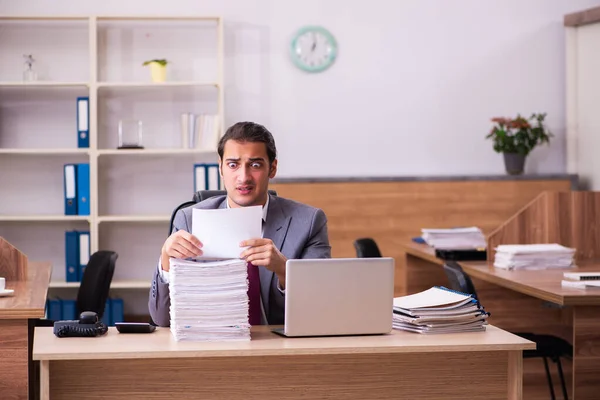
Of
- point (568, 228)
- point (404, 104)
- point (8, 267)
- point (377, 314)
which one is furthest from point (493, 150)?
point (377, 314)

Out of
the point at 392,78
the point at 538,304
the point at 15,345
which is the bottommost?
the point at 538,304

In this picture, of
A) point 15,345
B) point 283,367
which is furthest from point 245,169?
point 15,345

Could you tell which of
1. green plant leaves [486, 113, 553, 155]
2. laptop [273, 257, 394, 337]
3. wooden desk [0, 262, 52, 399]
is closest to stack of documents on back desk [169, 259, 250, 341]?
laptop [273, 257, 394, 337]

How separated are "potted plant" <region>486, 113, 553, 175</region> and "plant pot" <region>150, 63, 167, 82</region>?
7.87 ft

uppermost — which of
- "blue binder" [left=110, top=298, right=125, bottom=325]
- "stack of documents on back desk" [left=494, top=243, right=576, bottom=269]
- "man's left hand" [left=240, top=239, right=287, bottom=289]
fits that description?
"man's left hand" [left=240, top=239, right=287, bottom=289]

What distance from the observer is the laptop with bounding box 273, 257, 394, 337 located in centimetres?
258

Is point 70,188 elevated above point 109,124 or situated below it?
below

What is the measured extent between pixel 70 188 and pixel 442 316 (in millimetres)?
4221

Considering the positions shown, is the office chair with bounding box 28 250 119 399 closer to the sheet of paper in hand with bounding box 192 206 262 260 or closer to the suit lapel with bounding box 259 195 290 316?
the suit lapel with bounding box 259 195 290 316

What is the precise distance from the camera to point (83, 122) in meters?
6.43

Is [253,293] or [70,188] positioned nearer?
[253,293]

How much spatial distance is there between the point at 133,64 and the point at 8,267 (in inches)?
114

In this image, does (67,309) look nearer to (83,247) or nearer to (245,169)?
(83,247)

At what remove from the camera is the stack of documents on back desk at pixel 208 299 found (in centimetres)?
258
